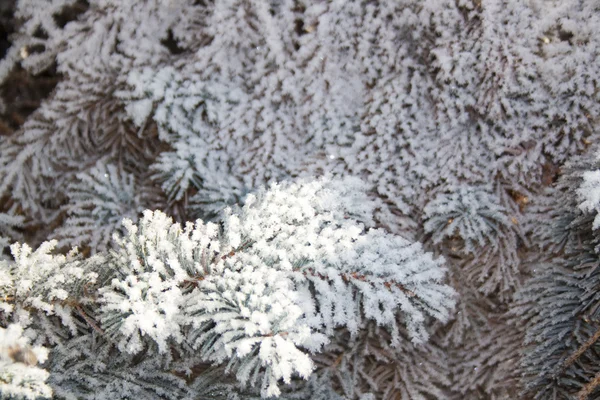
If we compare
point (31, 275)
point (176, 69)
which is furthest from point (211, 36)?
point (31, 275)

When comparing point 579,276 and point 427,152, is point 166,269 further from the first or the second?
point 579,276

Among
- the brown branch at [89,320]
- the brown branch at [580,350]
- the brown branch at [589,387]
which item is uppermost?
the brown branch at [89,320]

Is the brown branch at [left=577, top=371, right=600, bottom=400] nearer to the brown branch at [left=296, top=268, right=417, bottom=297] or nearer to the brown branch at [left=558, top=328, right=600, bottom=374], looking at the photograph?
the brown branch at [left=558, top=328, right=600, bottom=374]

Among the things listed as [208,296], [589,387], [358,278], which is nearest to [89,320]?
[208,296]

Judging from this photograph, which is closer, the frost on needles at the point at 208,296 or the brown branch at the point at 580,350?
the frost on needles at the point at 208,296

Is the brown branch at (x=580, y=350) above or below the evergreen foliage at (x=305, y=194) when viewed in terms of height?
below

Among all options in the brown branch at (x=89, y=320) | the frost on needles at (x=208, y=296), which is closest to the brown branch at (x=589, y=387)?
the frost on needles at (x=208, y=296)

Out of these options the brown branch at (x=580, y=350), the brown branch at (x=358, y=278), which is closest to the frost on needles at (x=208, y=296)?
the brown branch at (x=358, y=278)

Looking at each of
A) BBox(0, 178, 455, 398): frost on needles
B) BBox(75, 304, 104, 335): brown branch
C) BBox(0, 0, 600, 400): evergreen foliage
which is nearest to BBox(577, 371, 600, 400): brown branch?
BBox(0, 0, 600, 400): evergreen foliage

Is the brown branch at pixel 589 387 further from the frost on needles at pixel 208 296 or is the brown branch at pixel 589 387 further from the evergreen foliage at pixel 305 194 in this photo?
the frost on needles at pixel 208 296
